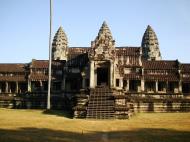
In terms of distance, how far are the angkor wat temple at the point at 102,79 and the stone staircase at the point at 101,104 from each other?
0.81m

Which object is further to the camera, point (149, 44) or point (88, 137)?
point (149, 44)

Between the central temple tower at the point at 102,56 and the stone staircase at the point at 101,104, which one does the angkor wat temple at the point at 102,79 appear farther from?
the stone staircase at the point at 101,104

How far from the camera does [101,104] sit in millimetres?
35594

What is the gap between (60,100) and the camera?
4784 cm

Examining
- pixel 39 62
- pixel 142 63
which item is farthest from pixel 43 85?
pixel 142 63

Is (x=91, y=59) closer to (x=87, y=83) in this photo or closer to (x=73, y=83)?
(x=87, y=83)

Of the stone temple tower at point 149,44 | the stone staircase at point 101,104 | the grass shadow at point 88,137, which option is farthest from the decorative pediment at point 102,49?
the stone temple tower at point 149,44

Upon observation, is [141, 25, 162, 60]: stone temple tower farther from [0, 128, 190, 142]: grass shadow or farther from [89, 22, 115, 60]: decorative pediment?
[0, 128, 190, 142]: grass shadow

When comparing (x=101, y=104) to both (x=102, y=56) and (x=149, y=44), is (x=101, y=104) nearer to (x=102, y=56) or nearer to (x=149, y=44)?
(x=102, y=56)

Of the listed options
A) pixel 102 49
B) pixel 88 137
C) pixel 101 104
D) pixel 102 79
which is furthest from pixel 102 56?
pixel 88 137

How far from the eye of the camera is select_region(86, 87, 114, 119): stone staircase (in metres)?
33.6

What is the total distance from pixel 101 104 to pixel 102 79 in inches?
533

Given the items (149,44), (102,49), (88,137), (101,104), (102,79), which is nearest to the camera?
(88,137)

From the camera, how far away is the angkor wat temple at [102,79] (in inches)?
1668
